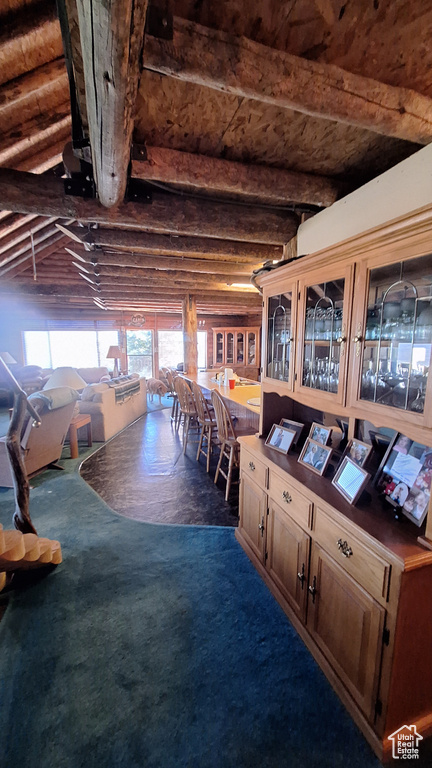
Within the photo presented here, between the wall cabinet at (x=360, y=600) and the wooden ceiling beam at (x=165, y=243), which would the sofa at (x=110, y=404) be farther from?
the wall cabinet at (x=360, y=600)

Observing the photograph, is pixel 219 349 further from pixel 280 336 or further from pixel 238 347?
pixel 280 336

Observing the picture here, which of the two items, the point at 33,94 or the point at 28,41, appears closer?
the point at 28,41

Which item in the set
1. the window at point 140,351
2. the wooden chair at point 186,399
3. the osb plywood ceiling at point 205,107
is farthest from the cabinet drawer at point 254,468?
the window at point 140,351

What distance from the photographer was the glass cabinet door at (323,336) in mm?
1511

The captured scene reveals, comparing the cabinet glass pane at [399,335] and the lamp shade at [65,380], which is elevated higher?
the cabinet glass pane at [399,335]

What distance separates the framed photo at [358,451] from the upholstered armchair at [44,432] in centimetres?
288

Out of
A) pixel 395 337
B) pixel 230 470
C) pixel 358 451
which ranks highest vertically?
pixel 395 337

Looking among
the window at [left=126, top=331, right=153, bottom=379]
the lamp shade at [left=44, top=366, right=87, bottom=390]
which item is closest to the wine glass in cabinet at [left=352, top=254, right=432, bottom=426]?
the lamp shade at [left=44, top=366, right=87, bottom=390]

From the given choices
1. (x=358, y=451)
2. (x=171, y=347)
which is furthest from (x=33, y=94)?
(x=171, y=347)

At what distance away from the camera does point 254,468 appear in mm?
2047

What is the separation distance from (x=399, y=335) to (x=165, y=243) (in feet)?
8.63

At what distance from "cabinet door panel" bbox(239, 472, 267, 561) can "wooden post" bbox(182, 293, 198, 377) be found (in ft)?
13.3

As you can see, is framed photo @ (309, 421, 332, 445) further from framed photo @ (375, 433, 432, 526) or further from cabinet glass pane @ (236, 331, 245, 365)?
cabinet glass pane @ (236, 331, 245, 365)

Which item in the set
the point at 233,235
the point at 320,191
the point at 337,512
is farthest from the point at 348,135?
the point at 337,512
